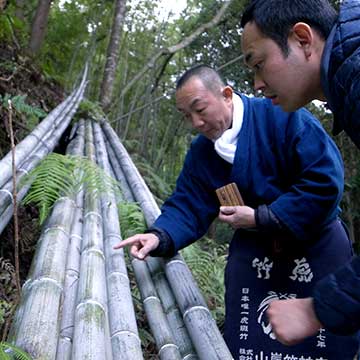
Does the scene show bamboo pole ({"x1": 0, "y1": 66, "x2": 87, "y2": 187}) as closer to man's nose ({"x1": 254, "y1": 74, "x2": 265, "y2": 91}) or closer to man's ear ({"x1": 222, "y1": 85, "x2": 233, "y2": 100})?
man's ear ({"x1": 222, "y1": 85, "x2": 233, "y2": 100})

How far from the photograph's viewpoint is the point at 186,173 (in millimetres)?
2156

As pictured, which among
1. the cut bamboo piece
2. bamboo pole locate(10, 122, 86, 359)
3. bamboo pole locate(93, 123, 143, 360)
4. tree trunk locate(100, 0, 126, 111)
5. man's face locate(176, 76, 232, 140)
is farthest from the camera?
tree trunk locate(100, 0, 126, 111)

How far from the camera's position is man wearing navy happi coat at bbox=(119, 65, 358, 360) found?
1812 millimetres

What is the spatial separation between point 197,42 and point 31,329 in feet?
30.7

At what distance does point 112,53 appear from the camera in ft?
26.6

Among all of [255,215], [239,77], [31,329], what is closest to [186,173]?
[255,215]

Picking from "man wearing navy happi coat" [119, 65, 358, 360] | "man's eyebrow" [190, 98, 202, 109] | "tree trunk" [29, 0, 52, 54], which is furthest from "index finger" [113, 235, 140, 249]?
"tree trunk" [29, 0, 52, 54]

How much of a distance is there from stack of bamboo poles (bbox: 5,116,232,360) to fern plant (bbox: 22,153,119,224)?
0.19 ft

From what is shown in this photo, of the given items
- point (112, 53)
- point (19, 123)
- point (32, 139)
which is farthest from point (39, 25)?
point (32, 139)

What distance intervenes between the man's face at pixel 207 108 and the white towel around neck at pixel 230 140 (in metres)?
0.05

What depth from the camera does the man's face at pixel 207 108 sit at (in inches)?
80.5

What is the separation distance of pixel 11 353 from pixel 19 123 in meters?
2.73

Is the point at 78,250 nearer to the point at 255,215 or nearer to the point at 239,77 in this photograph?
the point at 255,215

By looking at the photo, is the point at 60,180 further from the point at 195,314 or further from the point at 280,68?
the point at 280,68
